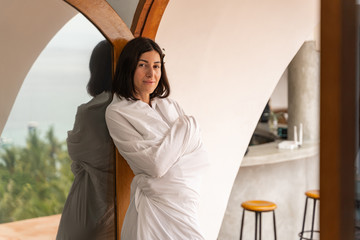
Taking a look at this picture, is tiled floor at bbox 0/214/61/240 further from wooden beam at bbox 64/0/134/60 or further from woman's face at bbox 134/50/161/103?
wooden beam at bbox 64/0/134/60

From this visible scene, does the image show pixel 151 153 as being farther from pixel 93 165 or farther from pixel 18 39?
pixel 18 39

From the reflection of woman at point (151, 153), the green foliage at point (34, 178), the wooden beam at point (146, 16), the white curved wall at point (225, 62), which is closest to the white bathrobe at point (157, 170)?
the reflection of woman at point (151, 153)

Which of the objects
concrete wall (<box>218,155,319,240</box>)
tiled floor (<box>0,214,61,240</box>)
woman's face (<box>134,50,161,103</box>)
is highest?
woman's face (<box>134,50,161,103</box>)

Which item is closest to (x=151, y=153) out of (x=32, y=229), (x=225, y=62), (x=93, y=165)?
(x=93, y=165)

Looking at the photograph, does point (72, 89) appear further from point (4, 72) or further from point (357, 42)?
point (357, 42)

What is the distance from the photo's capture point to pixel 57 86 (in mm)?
1869

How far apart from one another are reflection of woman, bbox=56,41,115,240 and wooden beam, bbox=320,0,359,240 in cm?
134

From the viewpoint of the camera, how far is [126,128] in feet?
6.50

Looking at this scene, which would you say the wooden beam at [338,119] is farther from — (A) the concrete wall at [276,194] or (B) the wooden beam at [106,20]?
(A) the concrete wall at [276,194]

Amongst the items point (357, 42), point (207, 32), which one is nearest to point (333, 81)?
point (357, 42)

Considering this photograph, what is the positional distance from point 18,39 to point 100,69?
1.39 feet

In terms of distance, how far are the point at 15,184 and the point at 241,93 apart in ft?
6.35

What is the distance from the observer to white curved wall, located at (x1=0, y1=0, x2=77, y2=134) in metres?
1.70

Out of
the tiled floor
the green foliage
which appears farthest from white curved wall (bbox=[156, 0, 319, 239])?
the tiled floor
